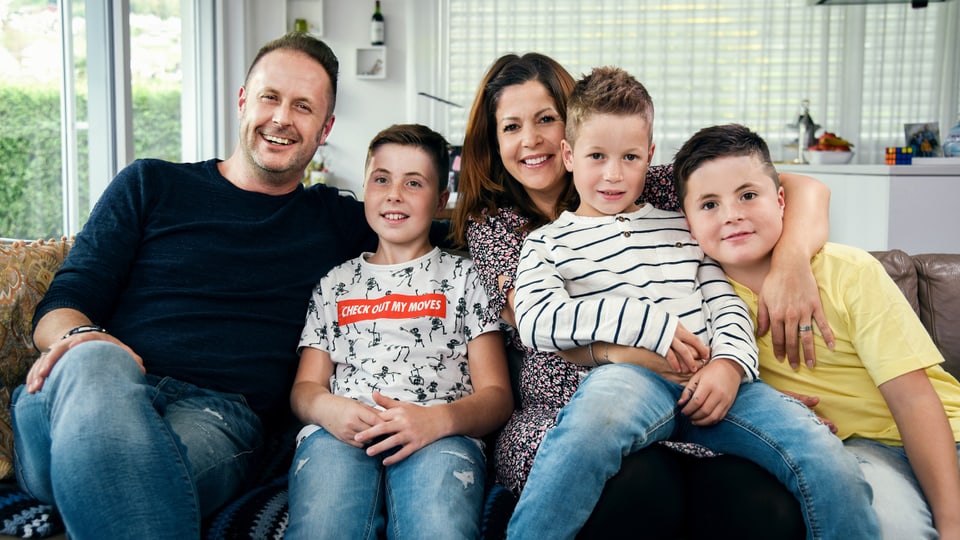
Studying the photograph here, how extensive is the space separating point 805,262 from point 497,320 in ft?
1.86

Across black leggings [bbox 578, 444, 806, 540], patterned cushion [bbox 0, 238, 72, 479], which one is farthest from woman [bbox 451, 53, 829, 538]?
patterned cushion [bbox 0, 238, 72, 479]

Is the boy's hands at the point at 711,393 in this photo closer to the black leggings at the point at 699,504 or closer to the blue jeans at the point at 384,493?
the black leggings at the point at 699,504

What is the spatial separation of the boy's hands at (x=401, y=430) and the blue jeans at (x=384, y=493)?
18 millimetres

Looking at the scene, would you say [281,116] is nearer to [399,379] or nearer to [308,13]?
[399,379]

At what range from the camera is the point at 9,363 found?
156 centimetres

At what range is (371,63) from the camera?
5.00 m

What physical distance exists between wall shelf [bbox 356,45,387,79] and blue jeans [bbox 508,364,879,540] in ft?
13.1

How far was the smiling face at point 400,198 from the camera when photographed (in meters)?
1.66

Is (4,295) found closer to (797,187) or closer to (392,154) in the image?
(392,154)

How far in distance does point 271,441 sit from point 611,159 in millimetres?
885

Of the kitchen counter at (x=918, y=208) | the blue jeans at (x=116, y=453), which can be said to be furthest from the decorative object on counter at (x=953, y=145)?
the blue jeans at (x=116, y=453)

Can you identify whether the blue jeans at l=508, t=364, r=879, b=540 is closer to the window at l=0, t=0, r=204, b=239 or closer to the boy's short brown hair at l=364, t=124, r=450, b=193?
the boy's short brown hair at l=364, t=124, r=450, b=193

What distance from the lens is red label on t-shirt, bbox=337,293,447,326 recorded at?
5.23 ft

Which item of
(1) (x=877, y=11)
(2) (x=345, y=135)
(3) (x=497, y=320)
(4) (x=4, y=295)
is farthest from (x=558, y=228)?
(1) (x=877, y=11)
